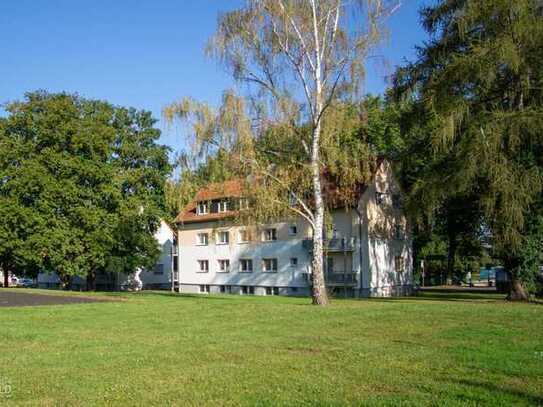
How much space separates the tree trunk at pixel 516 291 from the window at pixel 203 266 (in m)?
30.9

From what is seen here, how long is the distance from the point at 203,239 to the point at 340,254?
16115 mm

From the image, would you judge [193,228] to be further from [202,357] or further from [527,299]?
[202,357]

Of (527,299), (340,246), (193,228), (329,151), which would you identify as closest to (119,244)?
(193,228)

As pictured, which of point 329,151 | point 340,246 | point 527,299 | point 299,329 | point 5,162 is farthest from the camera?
point 5,162

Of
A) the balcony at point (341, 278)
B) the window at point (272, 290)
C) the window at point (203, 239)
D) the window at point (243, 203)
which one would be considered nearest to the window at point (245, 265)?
the window at point (272, 290)

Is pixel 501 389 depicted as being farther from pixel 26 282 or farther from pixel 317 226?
pixel 26 282

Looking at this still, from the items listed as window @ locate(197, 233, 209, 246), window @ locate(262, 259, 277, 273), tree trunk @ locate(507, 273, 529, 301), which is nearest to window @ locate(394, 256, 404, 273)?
window @ locate(262, 259, 277, 273)

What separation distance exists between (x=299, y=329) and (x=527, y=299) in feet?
66.7

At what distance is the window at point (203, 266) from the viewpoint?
5673 cm

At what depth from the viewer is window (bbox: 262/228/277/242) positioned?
164 ft

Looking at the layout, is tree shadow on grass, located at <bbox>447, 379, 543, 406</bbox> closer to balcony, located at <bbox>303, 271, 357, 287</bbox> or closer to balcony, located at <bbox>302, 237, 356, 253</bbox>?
balcony, located at <bbox>302, 237, 356, 253</bbox>

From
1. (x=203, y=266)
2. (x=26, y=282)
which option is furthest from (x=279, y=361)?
(x=26, y=282)

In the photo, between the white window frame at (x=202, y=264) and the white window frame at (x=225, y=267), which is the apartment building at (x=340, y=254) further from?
the white window frame at (x=202, y=264)

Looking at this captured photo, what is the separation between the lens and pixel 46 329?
1697 centimetres
